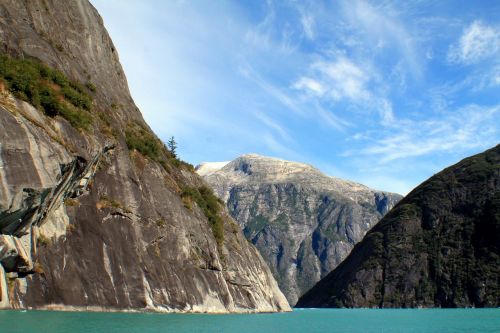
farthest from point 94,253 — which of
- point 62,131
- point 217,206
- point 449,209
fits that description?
point 449,209

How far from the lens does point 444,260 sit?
590 ft

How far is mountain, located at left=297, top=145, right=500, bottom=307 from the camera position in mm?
169375

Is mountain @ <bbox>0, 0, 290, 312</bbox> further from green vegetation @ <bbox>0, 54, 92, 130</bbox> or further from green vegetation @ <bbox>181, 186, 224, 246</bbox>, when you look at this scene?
green vegetation @ <bbox>181, 186, 224, 246</bbox>

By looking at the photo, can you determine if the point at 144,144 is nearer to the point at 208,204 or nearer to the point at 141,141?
the point at 141,141

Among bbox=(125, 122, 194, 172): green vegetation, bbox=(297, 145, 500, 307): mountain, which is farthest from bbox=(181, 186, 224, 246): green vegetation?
bbox=(297, 145, 500, 307): mountain

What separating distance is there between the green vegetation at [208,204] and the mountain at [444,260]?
112951mm

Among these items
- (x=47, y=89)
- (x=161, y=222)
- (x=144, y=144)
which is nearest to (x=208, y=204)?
(x=144, y=144)

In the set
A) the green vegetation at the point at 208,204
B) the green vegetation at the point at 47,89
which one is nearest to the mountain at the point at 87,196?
the green vegetation at the point at 47,89

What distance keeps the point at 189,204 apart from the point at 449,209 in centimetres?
14983

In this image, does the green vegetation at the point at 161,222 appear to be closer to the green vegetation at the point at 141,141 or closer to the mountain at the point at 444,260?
the green vegetation at the point at 141,141

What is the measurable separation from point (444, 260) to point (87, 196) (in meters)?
154

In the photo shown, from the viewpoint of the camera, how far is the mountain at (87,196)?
40406mm

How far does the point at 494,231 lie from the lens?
175 m

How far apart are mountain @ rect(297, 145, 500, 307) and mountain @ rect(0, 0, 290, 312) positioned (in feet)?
378
